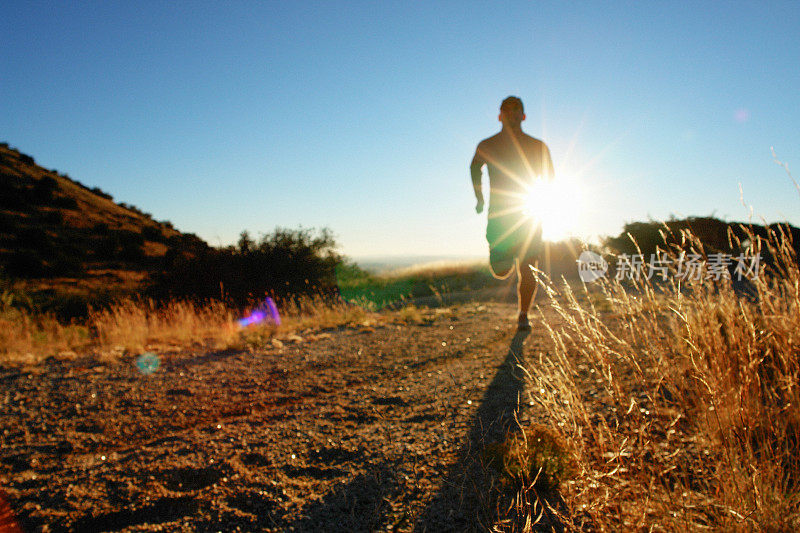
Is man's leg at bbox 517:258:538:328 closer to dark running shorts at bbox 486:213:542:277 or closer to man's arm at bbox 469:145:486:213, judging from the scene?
dark running shorts at bbox 486:213:542:277

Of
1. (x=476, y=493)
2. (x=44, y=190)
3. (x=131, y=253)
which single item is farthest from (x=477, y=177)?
(x=44, y=190)

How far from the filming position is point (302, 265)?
565 inches

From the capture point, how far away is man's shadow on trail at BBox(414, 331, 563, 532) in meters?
1.18

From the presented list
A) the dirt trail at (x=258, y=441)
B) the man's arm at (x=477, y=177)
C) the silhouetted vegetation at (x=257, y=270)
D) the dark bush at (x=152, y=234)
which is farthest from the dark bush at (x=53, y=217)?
the man's arm at (x=477, y=177)

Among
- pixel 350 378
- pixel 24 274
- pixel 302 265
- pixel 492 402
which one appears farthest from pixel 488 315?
pixel 24 274

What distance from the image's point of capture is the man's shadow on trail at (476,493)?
1181mm

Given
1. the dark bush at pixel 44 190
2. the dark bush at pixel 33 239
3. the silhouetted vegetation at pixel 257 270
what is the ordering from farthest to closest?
the dark bush at pixel 44 190 → the dark bush at pixel 33 239 → the silhouetted vegetation at pixel 257 270

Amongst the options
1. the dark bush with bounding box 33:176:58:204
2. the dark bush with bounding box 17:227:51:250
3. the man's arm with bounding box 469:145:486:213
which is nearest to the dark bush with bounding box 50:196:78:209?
the dark bush with bounding box 33:176:58:204

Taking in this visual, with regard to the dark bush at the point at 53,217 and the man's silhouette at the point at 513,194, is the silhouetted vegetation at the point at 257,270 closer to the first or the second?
the man's silhouette at the point at 513,194

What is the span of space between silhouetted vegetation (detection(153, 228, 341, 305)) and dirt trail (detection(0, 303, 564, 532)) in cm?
936

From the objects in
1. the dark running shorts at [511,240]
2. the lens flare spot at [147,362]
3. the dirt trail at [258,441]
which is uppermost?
the dark running shorts at [511,240]

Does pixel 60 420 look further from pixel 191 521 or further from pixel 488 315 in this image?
pixel 488 315

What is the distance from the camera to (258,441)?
1.82 meters

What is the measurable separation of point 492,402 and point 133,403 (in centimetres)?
219
